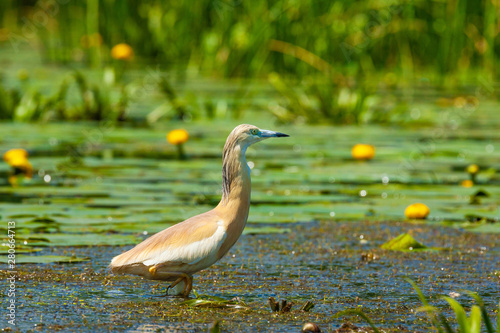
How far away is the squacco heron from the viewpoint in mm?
3738

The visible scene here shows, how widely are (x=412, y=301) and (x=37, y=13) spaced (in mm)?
14444

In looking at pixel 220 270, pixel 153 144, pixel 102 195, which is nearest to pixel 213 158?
pixel 153 144

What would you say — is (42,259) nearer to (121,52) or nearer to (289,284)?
(289,284)

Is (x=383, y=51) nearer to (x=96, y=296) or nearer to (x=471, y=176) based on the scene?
(x=471, y=176)

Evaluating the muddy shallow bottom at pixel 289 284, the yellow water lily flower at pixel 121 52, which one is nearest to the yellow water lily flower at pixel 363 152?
the muddy shallow bottom at pixel 289 284

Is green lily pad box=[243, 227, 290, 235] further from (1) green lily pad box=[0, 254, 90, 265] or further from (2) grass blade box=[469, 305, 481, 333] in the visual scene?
(2) grass blade box=[469, 305, 481, 333]

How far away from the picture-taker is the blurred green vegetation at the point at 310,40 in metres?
11.2

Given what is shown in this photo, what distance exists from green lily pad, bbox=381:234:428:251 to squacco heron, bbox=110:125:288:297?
131cm

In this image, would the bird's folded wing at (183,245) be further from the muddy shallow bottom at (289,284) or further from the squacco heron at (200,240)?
the muddy shallow bottom at (289,284)

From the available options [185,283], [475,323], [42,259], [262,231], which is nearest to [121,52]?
[262,231]

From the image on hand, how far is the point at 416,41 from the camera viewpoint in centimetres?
1244

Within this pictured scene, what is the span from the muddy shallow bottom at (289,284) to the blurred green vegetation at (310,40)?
4.44 metres

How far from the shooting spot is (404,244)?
16.1 ft

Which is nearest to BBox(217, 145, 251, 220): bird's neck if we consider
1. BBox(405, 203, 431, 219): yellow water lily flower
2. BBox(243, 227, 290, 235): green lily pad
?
BBox(243, 227, 290, 235): green lily pad
